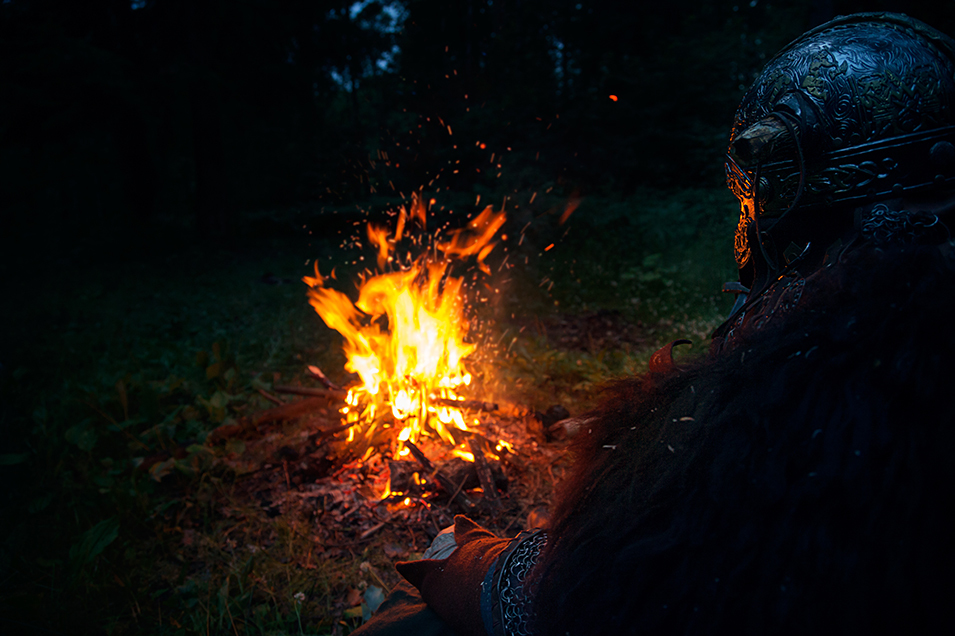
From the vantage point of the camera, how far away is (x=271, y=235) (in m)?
14.3

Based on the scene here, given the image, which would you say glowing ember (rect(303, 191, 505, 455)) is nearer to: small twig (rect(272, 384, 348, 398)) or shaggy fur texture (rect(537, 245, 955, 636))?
small twig (rect(272, 384, 348, 398))

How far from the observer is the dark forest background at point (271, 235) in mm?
2928

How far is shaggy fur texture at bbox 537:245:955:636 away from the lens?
85cm

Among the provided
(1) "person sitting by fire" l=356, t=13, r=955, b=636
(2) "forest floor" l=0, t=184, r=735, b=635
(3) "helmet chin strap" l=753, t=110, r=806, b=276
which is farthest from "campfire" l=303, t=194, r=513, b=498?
(3) "helmet chin strap" l=753, t=110, r=806, b=276

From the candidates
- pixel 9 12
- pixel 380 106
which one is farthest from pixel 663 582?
pixel 9 12

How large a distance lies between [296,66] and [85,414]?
36.4 feet

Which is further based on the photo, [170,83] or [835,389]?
[170,83]

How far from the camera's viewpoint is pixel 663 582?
1014 millimetres

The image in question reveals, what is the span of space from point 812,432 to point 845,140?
3.06ft

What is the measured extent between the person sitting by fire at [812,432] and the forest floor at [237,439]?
2.90ft

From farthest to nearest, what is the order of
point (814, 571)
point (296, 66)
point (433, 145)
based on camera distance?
point (296, 66), point (433, 145), point (814, 571)

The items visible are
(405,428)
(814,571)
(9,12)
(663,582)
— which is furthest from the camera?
(9,12)

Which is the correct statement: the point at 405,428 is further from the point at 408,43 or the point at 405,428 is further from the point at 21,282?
the point at 408,43

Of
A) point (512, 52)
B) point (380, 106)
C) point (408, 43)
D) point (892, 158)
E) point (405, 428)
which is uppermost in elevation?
point (408, 43)
